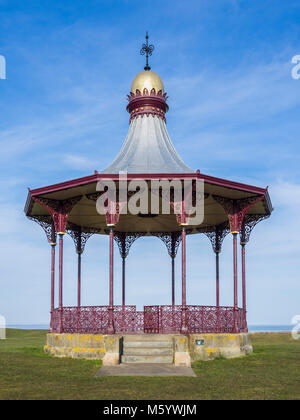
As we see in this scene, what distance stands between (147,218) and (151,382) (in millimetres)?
11487

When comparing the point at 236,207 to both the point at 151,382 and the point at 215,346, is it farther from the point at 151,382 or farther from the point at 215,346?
the point at 151,382

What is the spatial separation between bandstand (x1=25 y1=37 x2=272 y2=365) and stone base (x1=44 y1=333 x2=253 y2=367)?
0.03m

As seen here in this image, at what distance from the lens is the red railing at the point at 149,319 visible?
16.1 meters

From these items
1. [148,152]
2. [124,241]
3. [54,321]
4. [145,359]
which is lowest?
[145,359]

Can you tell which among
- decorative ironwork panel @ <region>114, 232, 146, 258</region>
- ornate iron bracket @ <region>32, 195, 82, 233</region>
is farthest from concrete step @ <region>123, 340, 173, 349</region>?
decorative ironwork panel @ <region>114, 232, 146, 258</region>

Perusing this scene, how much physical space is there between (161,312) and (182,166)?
5.64 meters

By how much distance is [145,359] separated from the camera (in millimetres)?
14734

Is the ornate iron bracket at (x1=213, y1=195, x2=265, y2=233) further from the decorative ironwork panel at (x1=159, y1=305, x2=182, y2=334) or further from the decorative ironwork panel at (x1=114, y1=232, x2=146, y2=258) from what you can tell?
Result: the decorative ironwork panel at (x1=114, y1=232, x2=146, y2=258)

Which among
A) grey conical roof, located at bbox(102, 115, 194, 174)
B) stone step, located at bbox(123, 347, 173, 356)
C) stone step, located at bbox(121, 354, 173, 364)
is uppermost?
grey conical roof, located at bbox(102, 115, 194, 174)

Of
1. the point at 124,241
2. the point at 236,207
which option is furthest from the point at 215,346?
the point at 124,241

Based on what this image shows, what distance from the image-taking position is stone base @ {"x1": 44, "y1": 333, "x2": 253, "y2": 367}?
14531 millimetres

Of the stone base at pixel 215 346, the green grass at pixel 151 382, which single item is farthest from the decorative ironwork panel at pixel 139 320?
the green grass at pixel 151 382

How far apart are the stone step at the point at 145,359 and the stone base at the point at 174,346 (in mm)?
222
